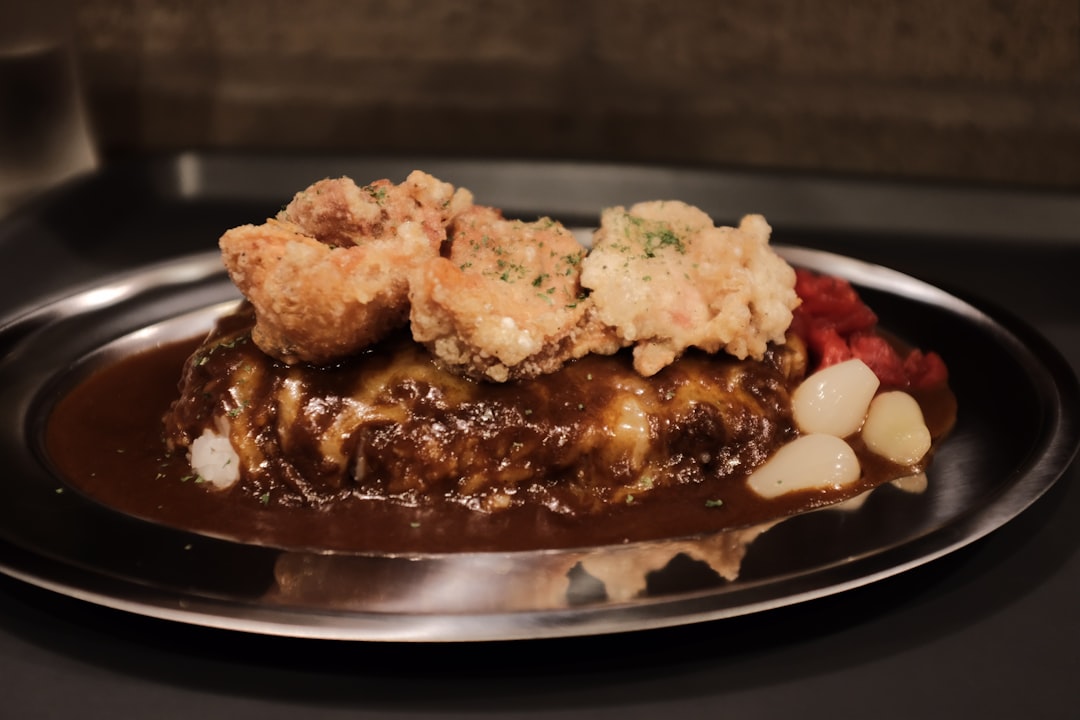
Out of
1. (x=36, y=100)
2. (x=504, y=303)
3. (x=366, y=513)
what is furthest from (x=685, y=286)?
(x=36, y=100)

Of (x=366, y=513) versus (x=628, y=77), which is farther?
(x=628, y=77)

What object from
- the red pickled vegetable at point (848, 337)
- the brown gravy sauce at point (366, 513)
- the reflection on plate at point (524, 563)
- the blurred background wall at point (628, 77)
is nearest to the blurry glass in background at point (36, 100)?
the blurred background wall at point (628, 77)

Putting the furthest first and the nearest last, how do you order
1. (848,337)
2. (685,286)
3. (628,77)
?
1. (628,77)
2. (848,337)
3. (685,286)

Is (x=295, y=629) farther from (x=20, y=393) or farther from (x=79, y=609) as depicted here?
(x=20, y=393)

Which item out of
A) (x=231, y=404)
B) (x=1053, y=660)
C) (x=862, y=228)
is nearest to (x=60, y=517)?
(x=231, y=404)

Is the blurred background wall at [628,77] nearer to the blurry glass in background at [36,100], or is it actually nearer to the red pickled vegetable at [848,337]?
the blurry glass in background at [36,100]

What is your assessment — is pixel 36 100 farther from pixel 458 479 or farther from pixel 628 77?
pixel 458 479
